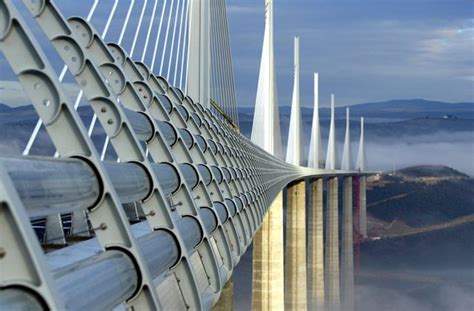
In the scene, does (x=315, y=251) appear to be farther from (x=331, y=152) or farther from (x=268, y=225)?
(x=268, y=225)

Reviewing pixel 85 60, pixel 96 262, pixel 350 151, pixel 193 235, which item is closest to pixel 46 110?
pixel 96 262

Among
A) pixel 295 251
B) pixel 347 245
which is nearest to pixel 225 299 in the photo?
pixel 295 251

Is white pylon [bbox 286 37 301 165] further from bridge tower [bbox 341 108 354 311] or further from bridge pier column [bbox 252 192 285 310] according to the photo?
bridge tower [bbox 341 108 354 311]

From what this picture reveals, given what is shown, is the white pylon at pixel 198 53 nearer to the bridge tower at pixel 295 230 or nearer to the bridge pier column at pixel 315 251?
the bridge tower at pixel 295 230

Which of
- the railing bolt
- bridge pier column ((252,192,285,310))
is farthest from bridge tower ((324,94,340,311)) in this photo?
the railing bolt

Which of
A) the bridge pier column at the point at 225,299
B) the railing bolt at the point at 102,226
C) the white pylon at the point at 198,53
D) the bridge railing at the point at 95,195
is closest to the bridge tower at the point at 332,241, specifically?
the bridge pier column at the point at 225,299

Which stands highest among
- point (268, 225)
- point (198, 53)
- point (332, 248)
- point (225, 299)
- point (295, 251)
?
point (198, 53)

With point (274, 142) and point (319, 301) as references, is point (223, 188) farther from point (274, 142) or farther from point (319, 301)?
point (319, 301)
